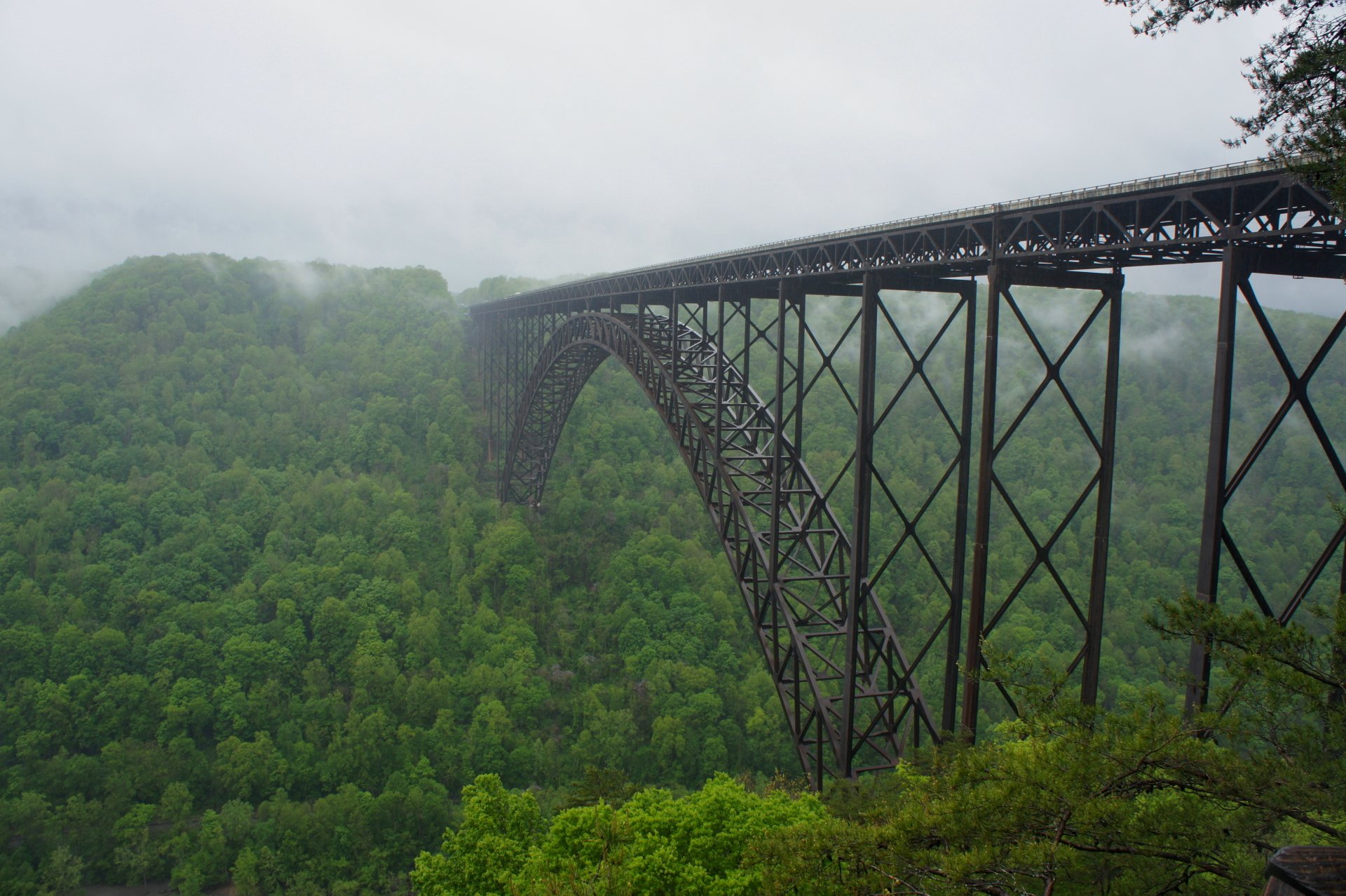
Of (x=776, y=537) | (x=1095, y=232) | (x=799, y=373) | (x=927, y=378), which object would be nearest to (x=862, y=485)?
(x=776, y=537)

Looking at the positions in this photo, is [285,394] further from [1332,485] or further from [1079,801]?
[1332,485]

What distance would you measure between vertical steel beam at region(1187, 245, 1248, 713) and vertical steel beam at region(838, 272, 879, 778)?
4699 mm

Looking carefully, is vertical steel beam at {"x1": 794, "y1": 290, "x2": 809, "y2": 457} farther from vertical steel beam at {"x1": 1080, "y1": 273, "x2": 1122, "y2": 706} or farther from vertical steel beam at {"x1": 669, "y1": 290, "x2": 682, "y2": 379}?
vertical steel beam at {"x1": 1080, "y1": 273, "x2": 1122, "y2": 706}

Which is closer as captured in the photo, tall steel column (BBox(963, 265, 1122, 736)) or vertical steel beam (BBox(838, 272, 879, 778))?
tall steel column (BBox(963, 265, 1122, 736))

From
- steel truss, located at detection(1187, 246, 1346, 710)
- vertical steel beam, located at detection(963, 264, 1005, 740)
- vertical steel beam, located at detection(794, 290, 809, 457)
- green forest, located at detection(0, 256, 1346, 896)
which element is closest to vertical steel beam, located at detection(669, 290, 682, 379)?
vertical steel beam, located at detection(794, 290, 809, 457)

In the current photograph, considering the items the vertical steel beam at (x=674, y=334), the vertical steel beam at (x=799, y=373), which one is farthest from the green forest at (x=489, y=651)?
the vertical steel beam at (x=674, y=334)

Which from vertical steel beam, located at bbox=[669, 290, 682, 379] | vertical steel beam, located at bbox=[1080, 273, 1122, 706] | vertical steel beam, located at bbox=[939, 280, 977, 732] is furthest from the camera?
vertical steel beam, located at bbox=[669, 290, 682, 379]

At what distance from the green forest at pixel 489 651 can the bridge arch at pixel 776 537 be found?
1410 mm

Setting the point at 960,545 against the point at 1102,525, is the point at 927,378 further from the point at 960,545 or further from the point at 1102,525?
the point at 1102,525

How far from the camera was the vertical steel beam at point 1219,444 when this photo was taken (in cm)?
652

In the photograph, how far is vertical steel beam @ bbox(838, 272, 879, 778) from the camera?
11312 mm

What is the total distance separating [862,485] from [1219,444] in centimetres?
515

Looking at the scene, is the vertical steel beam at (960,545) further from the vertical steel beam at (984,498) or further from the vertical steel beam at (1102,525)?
the vertical steel beam at (1102,525)

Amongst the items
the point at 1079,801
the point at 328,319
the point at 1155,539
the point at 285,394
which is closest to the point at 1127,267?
the point at 1079,801
